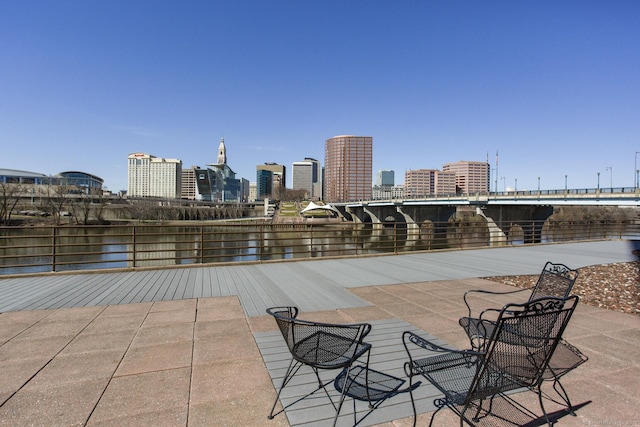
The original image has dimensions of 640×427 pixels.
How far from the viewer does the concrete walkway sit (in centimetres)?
256

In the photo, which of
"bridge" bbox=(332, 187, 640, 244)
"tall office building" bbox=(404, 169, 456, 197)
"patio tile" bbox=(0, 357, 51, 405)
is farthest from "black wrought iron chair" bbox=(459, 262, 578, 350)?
"tall office building" bbox=(404, 169, 456, 197)

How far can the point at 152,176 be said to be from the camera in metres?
185

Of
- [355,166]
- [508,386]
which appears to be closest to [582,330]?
[508,386]

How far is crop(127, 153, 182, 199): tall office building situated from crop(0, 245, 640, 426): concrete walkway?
192504 millimetres

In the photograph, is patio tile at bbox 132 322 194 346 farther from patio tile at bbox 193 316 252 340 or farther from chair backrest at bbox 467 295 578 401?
chair backrest at bbox 467 295 578 401

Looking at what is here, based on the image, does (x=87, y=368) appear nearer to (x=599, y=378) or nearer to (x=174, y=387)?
(x=174, y=387)

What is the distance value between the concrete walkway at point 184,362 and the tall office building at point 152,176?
193m

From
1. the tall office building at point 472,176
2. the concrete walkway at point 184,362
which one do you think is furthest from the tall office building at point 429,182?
the concrete walkway at point 184,362

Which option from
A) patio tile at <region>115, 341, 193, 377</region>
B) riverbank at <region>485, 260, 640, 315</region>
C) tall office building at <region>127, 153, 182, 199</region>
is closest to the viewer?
patio tile at <region>115, 341, 193, 377</region>

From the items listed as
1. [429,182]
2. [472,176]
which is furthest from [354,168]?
[472,176]

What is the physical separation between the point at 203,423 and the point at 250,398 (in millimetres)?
440

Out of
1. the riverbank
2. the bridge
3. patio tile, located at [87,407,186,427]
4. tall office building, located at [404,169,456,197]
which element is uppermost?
tall office building, located at [404,169,456,197]

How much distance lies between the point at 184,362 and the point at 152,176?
204 m

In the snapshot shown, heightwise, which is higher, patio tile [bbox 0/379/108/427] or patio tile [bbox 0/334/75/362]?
patio tile [bbox 0/334/75/362]
